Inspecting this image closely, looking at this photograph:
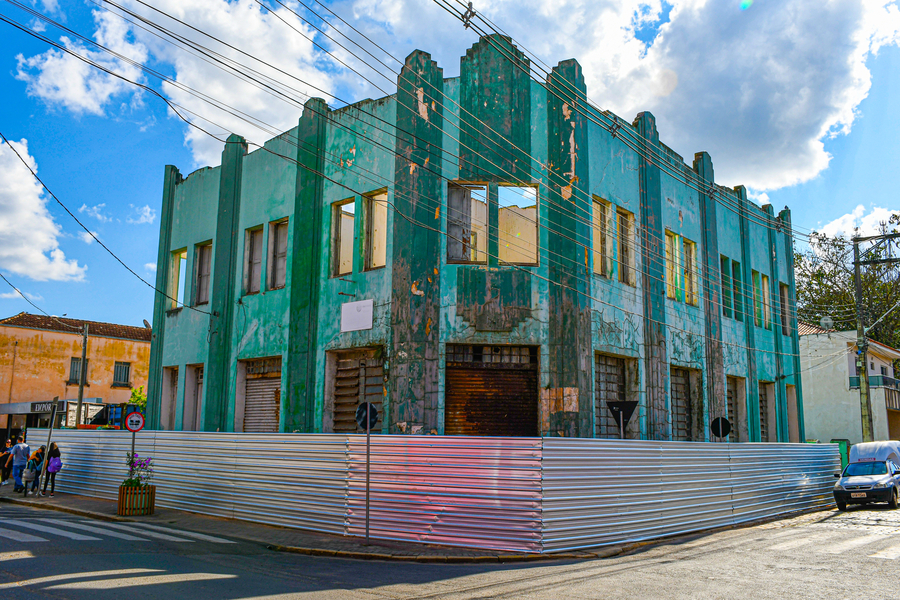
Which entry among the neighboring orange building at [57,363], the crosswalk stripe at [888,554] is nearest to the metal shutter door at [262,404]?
the crosswalk stripe at [888,554]

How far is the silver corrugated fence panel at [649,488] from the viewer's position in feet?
38.0

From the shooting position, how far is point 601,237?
17797 mm

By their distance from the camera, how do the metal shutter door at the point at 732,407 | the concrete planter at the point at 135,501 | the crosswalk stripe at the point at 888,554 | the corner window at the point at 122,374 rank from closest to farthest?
the crosswalk stripe at the point at 888,554
the concrete planter at the point at 135,501
the metal shutter door at the point at 732,407
the corner window at the point at 122,374

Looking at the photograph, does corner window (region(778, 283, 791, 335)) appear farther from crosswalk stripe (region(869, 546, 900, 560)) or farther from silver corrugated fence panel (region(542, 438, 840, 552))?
crosswalk stripe (region(869, 546, 900, 560))

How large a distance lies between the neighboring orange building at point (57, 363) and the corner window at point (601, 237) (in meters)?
30.2

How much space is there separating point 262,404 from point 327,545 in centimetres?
808

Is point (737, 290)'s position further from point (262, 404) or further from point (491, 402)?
point (262, 404)

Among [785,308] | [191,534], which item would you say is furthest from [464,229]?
[785,308]

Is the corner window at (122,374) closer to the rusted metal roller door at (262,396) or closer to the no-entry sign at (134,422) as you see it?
the rusted metal roller door at (262,396)

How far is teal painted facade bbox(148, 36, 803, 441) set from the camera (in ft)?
51.4

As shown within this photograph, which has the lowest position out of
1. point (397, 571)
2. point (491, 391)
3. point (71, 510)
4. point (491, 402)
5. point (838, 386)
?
point (71, 510)

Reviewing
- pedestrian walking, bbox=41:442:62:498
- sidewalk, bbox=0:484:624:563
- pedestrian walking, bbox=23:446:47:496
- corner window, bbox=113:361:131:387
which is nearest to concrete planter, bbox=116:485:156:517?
sidewalk, bbox=0:484:624:563

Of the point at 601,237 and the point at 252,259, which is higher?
the point at 601,237

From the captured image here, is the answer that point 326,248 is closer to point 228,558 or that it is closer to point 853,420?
point 228,558
